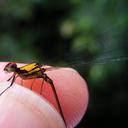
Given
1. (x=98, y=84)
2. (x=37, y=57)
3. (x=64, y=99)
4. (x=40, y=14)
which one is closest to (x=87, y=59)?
(x=64, y=99)

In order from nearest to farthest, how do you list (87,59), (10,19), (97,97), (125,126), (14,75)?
(14,75), (87,59), (125,126), (97,97), (10,19)

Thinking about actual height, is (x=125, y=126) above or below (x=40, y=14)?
below

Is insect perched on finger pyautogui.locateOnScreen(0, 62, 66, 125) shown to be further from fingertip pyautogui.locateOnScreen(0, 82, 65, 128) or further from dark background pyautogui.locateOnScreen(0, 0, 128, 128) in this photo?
fingertip pyautogui.locateOnScreen(0, 82, 65, 128)

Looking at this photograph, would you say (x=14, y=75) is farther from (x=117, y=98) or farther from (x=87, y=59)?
(x=117, y=98)

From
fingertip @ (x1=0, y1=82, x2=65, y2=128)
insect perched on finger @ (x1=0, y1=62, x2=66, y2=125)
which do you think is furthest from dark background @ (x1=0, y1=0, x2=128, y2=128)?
fingertip @ (x1=0, y1=82, x2=65, y2=128)

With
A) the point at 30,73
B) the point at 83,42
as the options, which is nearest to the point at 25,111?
the point at 30,73

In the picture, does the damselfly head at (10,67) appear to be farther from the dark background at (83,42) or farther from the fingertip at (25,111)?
the fingertip at (25,111)

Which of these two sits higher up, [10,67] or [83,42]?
[10,67]

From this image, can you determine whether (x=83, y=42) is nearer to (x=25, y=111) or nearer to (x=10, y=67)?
(x=10, y=67)

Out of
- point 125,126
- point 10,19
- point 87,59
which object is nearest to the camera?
point 87,59
